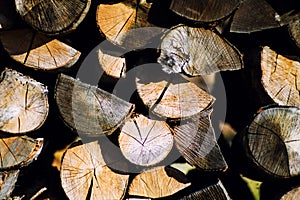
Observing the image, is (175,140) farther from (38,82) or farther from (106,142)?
(38,82)

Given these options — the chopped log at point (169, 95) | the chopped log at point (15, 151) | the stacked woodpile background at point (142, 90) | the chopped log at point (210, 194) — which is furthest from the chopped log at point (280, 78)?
the chopped log at point (15, 151)

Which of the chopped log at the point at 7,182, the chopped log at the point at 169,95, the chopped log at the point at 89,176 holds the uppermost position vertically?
the chopped log at the point at 169,95

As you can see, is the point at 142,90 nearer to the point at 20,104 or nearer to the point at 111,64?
the point at 111,64

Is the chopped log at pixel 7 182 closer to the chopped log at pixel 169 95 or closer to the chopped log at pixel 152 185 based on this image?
the chopped log at pixel 152 185

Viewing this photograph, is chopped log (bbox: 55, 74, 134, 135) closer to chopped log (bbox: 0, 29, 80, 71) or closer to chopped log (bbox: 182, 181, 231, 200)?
chopped log (bbox: 0, 29, 80, 71)

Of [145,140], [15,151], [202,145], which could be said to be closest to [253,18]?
[202,145]
